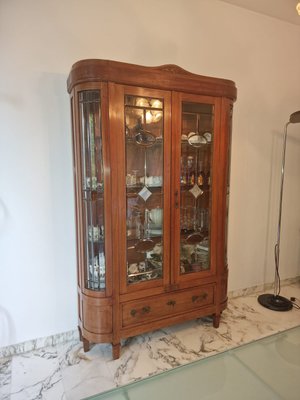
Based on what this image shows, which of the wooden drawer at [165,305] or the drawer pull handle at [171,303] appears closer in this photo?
the wooden drawer at [165,305]

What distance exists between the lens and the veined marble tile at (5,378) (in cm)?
165

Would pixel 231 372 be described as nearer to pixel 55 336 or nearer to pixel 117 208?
pixel 117 208

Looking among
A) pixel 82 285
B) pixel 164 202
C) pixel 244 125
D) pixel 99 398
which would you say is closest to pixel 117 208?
pixel 164 202

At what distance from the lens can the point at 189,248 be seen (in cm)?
217

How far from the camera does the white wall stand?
1854 millimetres

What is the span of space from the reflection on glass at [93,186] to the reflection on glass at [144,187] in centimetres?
19

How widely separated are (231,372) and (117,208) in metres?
1.15

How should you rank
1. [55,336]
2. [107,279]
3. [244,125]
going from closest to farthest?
[107,279]
[55,336]
[244,125]

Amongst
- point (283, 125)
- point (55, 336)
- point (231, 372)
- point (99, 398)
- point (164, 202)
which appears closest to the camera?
point (99, 398)

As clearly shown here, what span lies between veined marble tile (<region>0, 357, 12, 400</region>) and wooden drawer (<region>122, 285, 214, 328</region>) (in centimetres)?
80

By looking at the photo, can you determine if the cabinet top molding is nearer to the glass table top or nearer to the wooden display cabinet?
the wooden display cabinet

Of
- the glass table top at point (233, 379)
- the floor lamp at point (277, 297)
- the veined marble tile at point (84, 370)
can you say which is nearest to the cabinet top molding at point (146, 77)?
the floor lamp at point (277, 297)

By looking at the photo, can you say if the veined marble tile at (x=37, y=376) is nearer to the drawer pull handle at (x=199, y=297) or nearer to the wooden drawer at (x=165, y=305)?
the wooden drawer at (x=165, y=305)

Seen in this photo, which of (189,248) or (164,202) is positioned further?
(189,248)
